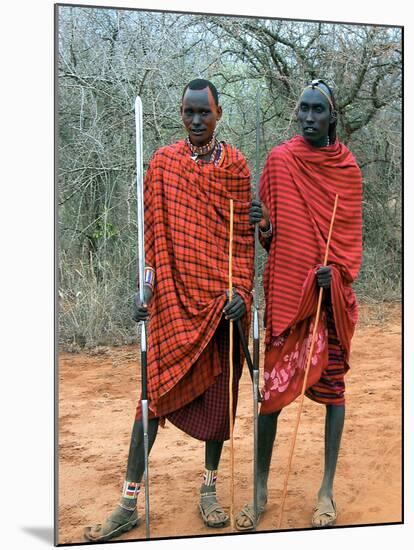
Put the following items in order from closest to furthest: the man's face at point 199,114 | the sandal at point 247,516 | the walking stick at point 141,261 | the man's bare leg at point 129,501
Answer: the walking stick at point 141,261
the man's face at point 199,114
the man's bare leg at point 129,501
the sandal at point 247,516

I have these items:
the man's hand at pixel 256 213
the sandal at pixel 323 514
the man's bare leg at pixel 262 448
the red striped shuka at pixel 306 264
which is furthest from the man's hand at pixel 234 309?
the sandal at pixel 323 514

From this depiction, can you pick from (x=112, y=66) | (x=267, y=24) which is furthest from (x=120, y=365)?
(x=267, y=24)

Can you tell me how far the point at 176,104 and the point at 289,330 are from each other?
4.60 ft

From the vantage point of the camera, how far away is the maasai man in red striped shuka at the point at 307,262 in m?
4.32

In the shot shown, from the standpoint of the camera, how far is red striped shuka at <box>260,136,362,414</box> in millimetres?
4324

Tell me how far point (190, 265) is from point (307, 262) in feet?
1.77

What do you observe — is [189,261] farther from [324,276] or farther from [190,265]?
[324,276]

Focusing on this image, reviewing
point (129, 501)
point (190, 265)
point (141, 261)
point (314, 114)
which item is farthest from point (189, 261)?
point (129, 501)

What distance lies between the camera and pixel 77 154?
500 cm

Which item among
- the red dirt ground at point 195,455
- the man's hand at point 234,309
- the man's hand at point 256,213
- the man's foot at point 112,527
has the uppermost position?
the man's hand at point 256,213

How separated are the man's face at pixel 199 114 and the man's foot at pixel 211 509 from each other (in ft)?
5.20

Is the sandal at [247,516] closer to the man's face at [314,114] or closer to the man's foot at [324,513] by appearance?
the man's foot at [324,513]

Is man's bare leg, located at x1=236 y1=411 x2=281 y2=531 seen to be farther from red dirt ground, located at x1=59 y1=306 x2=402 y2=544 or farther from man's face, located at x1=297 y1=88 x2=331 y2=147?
man's face, located at x1=297 y1=88 x2=331 y2=147

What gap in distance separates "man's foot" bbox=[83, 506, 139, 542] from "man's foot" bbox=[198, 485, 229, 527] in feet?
1.13
